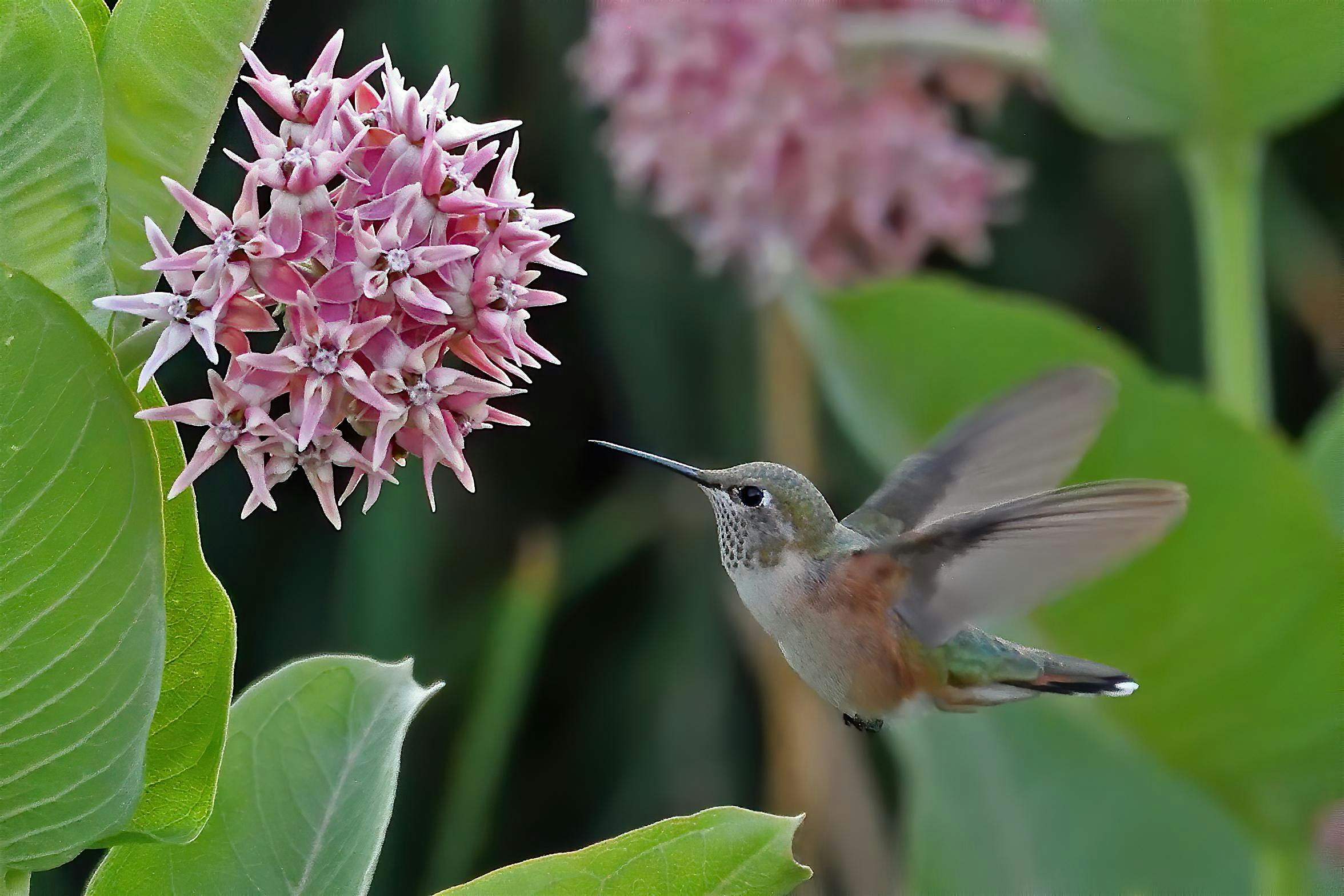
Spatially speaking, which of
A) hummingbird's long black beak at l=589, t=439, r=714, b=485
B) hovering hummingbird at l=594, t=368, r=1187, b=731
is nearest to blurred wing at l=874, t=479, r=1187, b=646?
hovering hummingbird at l=594, t=368, r=1187, b=731

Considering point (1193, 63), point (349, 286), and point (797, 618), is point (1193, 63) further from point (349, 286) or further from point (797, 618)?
point (349, 286)

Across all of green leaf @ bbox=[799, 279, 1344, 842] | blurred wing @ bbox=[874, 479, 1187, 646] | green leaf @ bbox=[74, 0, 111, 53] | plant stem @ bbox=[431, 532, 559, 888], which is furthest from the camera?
plant stem @ bbox=[431, 532, 559, 888]

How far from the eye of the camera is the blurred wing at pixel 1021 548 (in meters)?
0.94

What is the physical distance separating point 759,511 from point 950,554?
0.14 m

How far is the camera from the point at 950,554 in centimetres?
105

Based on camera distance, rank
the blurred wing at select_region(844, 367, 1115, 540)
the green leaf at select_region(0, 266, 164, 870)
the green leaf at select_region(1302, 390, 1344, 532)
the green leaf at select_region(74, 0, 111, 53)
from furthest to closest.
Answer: the green leaf at select_region(1302, 390, 1344, 532) < the blurred wing at select_region(844, 367, 1115, 540) < the green leaf at select_region(74, 0, 111, 53) < the green leaf at select_region(0, 266, 164, 870)

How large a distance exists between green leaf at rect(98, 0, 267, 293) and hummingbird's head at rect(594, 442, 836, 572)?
431mm

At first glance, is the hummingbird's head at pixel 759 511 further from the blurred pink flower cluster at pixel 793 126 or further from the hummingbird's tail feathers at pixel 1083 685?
the blurred pink flower cluster at pixel 793 126

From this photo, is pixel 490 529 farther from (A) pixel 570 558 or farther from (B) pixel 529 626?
(B) pixel 529 626

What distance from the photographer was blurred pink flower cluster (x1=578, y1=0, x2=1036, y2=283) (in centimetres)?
195

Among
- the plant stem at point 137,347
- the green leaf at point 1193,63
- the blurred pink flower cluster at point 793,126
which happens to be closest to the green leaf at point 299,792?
the plant stem at point 137,347

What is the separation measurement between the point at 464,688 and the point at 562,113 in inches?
40.8

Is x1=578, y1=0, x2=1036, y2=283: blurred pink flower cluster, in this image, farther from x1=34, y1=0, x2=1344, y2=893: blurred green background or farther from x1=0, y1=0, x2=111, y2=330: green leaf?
x1=0, y1=0, x2=111, y2=330: green leaf

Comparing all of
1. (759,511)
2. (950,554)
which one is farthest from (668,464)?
(950,554)
